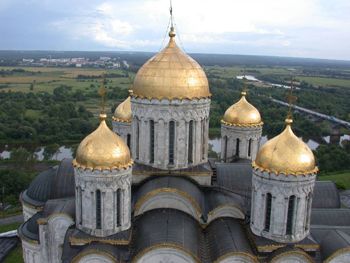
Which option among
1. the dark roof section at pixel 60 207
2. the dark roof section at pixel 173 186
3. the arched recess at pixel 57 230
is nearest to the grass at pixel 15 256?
the arched recess at pixel 57 230

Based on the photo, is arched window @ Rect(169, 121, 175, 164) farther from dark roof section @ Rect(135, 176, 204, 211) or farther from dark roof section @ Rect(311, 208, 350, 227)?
dark roof section @ Rect(311, 208, 350, 227)

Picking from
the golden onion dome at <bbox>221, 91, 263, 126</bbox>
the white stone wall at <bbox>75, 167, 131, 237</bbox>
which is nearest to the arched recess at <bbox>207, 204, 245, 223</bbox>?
the white stone wall at <bbox>75, 167, 131, 237</bbox>

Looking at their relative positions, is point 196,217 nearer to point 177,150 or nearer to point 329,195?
point 177,150

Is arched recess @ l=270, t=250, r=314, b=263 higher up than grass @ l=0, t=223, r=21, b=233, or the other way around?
arched recess @ l=270, t=250, r=314, b=263

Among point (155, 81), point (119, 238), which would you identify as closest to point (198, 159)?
point (155, 81)

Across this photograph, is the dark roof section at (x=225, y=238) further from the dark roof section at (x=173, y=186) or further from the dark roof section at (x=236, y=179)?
the dark roof section at (x=236, y=179)
